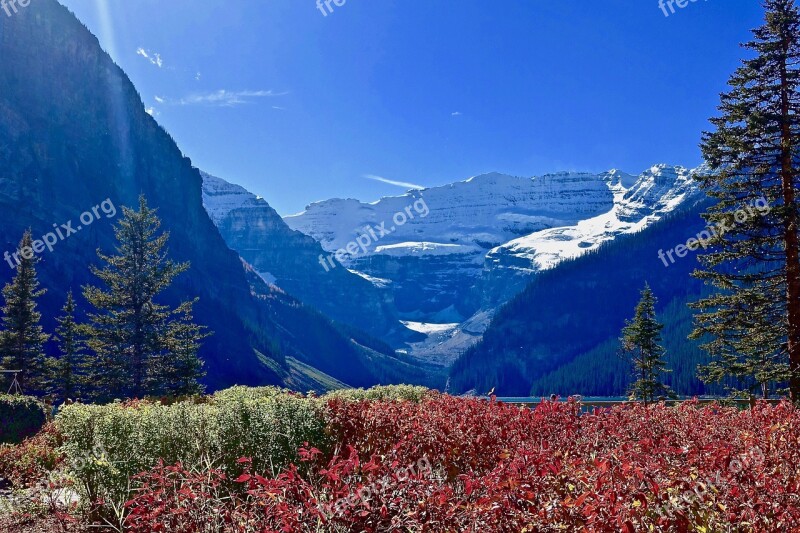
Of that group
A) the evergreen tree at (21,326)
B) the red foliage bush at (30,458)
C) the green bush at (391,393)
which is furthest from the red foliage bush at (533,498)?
the evergreen tree at (21,326)

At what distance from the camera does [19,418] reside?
76.2 ft

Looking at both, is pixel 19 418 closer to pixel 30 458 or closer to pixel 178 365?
pixel 30 458

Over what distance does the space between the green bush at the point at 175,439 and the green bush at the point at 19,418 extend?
14.3 m

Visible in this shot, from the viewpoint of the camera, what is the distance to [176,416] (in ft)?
33.6

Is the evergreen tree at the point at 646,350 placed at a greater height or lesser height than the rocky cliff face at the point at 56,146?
lesser

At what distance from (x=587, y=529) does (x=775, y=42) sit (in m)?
25.9

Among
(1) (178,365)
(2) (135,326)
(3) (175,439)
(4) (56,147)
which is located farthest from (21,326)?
(4) (56,147)

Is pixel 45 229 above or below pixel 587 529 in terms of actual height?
above

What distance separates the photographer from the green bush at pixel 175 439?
9.68m

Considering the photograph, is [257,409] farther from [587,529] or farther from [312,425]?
[587,529]

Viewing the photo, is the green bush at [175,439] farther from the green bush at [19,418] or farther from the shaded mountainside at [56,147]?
the shaded mountainside at [56,147]

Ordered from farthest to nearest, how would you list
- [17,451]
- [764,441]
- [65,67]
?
[65,67], [17,451], [764,441]

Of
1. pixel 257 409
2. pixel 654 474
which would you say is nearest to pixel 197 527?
pixel 654 474

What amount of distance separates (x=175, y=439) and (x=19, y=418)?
1715 cm
